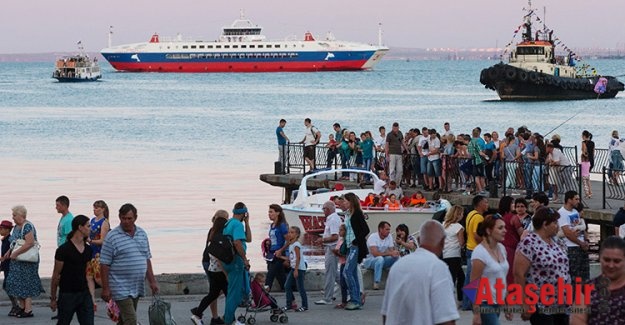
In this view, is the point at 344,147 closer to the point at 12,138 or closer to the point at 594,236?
the point at 594,236

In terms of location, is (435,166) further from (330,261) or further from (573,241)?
(573,241)

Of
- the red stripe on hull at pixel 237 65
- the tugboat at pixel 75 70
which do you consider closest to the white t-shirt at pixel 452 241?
the tugboat at pixel 75 70

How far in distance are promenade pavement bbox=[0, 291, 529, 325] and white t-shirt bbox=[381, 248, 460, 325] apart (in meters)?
5.01

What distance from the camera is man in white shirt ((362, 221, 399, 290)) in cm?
1518

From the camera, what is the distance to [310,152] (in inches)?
1192

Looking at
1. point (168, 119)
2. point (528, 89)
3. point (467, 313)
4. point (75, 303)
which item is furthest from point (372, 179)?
point (528, 89)

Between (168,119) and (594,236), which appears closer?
(594,236)

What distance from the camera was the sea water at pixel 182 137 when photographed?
30250 mm

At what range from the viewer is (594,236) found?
2531 cm

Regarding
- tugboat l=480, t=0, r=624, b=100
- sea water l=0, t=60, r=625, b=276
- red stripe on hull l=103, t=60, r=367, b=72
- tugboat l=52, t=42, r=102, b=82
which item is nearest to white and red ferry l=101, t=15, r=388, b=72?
red stripe on hull l=103, t=60, r=367, b=72

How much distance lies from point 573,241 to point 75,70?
15794 centimetres

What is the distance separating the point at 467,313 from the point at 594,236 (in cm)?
1197

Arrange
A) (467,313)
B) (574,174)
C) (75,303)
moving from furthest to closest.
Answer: (574,174)
(467,313)
(75,303)

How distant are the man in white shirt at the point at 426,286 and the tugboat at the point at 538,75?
251ft
